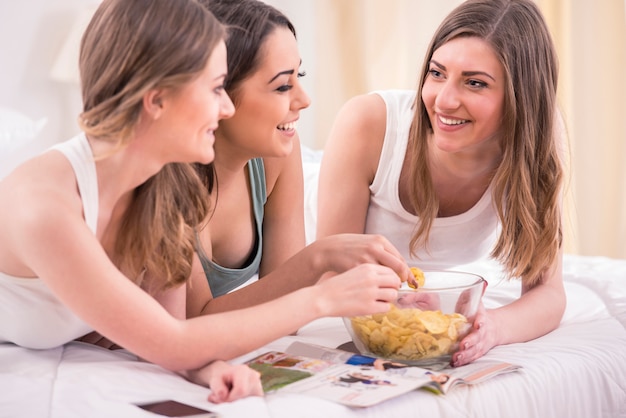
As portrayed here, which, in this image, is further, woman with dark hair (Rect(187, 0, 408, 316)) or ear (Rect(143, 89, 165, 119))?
woman with dark hair (Rect(187, 0, 408, 316))

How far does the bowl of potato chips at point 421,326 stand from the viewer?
1323 millimetres

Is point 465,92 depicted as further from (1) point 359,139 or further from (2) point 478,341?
(2) point 478,341

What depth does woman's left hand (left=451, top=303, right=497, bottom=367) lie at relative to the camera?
1360 mm

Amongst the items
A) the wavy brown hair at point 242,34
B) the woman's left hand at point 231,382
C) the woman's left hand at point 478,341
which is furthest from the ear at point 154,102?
the woman's left hand at point 478,341

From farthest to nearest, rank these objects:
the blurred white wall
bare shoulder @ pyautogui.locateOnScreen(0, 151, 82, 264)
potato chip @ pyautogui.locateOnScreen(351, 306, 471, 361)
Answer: the blurred white wall
potato chip @ pyautogui.locateOnScreen(351, 306, 471, 361)
bare shoulder @ pyautogui.locateOnScreen(0, 151, 82, 264)

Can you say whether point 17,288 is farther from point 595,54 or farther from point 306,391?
point 595,54

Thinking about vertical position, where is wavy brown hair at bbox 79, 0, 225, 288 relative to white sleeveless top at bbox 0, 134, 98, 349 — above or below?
above

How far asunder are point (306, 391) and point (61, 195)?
0.46m

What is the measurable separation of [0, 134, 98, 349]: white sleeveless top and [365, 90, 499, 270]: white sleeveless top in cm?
83

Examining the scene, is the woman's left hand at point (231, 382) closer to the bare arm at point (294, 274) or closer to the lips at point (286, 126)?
the bare arm at point (294, 274)

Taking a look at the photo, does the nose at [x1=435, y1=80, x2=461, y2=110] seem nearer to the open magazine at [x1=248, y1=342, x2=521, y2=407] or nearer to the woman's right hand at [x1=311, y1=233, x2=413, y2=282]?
the woman's right hand at [x1=311, y1=233, x2=413, y2=282]

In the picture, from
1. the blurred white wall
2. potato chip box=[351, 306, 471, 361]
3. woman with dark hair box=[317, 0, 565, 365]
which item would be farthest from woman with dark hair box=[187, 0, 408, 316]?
the blurred white wall

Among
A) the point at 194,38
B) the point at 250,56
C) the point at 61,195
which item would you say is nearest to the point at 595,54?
the point at 250,56

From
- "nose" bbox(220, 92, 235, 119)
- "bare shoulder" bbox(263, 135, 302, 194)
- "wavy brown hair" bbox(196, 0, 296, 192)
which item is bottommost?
"bare shoulder" bbox(263, 135, 302, 194)
